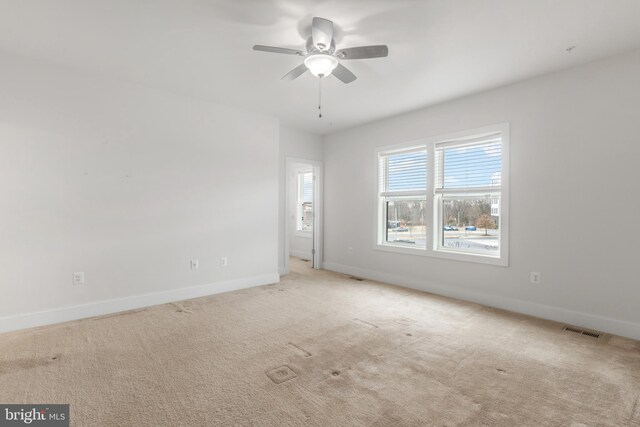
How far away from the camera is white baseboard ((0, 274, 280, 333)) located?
10.5 ft

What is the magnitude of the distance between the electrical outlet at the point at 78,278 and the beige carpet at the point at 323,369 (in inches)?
17.6

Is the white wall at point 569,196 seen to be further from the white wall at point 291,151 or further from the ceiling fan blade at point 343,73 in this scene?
the white wall at point 291,151

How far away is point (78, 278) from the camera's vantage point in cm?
350

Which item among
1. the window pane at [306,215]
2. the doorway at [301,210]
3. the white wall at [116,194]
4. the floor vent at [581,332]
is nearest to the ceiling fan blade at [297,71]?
the white wall at [116,194]

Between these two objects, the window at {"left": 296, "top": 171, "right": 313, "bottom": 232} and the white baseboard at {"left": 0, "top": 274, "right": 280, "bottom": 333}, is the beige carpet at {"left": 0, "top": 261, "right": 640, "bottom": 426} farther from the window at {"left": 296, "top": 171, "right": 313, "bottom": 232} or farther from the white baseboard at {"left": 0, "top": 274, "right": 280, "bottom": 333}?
the window at {"left": 296, "top": 171, "right": 313, "bottom": 232}

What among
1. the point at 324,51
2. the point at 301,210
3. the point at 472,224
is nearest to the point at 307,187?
the point at 301,210

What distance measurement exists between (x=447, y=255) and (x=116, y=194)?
14.8 ft

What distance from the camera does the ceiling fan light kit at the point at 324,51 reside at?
245cm

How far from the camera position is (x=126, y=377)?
2.29 metres

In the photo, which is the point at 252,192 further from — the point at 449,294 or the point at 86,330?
the point at 449,294

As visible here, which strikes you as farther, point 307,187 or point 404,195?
point 307,187

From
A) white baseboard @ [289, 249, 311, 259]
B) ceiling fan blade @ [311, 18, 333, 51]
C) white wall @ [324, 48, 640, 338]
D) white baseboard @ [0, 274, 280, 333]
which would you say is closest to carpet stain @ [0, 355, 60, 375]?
white baseboard @ [0, 274, 280, 333]
